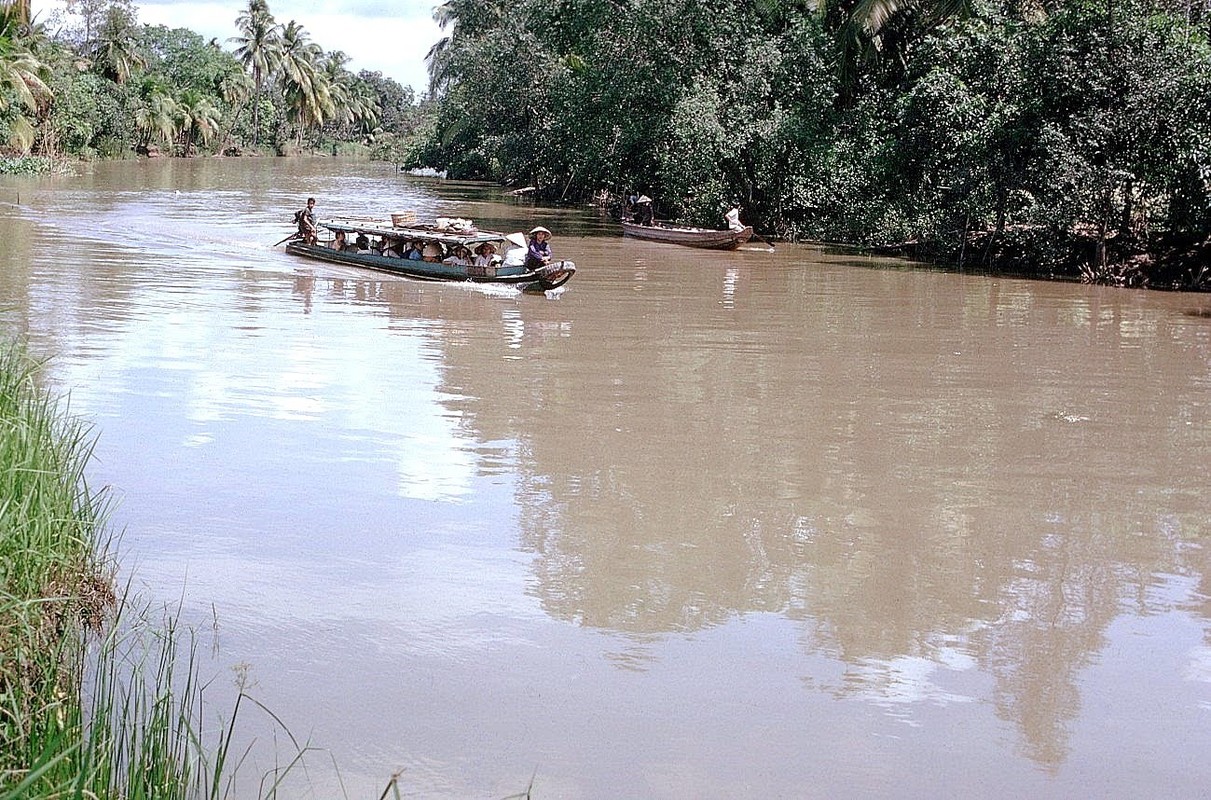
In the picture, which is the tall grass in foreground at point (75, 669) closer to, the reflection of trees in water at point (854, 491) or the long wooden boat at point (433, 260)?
the reflection of trees in water at point (854, 491)

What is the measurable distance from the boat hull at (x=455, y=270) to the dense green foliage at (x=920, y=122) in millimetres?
7419

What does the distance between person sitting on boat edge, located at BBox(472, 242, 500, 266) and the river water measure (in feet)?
8.84

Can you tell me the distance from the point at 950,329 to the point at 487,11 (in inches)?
1447

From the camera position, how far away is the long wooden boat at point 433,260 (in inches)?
716

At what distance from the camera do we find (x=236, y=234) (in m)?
26.9

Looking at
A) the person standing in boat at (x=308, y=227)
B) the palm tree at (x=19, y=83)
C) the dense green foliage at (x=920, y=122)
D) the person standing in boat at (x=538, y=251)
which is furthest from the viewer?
the palm tree at (x=19, y=83)

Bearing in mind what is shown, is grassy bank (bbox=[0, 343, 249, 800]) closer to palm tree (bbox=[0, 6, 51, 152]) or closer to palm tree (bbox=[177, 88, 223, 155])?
palm tree (bbox=[0, 6, 51, 152])

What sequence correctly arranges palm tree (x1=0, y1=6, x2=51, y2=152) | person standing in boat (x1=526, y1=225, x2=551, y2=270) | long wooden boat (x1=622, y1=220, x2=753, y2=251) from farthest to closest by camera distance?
palm tree (x1=0, y1=6, x2=51, y2=152)
long wooden boat (x1=622, y1=220, x2=753, y2=251)
person standing in boat (x1=526, y1=225, x2=551, y2=270)

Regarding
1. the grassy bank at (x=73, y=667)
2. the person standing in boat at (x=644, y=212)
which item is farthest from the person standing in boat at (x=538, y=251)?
the grassy bank at (x=73, y=667)

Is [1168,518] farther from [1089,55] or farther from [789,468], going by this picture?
[1089,55]

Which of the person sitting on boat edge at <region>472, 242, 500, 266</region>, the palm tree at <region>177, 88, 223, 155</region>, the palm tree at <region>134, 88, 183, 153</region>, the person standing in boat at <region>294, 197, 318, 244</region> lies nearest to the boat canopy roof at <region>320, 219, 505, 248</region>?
the person sitting on boat edge at <region>472, 242, 500, 266</region>

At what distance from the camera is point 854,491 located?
8.42m

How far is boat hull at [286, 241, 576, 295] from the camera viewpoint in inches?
709

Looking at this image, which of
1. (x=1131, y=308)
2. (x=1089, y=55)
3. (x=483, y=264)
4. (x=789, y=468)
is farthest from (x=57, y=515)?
(x=1089, y=55)
